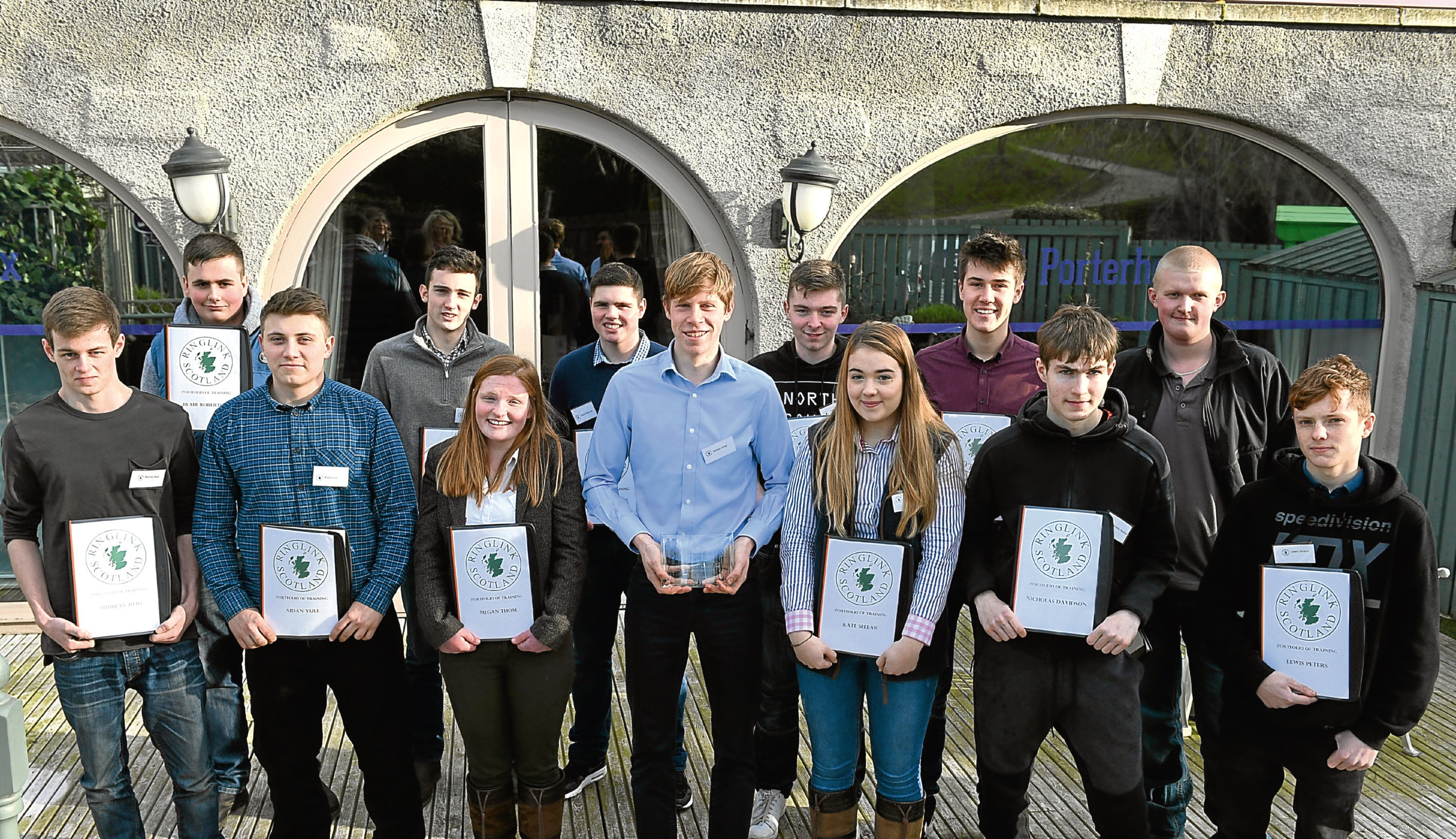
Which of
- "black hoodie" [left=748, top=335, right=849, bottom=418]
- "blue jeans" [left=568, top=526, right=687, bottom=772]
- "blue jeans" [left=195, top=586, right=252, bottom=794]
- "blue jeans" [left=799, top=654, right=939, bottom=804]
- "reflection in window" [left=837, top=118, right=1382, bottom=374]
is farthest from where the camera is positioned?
"reflection in window" [left=837, top=118, right=1382, bottom=374]

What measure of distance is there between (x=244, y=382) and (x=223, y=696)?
1066 mm

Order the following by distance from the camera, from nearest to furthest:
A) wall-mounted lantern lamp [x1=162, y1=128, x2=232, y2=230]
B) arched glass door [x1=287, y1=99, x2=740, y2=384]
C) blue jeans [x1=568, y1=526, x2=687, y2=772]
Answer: blue jeans [x1=568, y1=526, x2=687, y2=772], wall-mounted lantern lamp [x1=162, y1=128, x2=232, y2=230], arched glass door [x1=287, y1=99, x2=740, y2=384]

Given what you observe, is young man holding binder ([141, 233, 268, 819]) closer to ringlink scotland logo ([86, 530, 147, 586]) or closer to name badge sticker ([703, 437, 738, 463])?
ringlink scotland logo ([86, 530, 147, 586])

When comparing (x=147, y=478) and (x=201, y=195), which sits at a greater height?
(x=201, y=195)

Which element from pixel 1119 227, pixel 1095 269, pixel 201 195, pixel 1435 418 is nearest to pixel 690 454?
pixel 201 195

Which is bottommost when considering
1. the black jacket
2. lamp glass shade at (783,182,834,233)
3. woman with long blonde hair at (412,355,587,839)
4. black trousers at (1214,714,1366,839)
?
black trousers at (1214,714,1366,839)

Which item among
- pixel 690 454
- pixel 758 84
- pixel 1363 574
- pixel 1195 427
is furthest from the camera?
pixel 758 84

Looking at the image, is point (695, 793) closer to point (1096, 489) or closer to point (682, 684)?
point (682, 684)

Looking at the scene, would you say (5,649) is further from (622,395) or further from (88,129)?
(622,395)

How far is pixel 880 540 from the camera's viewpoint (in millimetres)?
2949

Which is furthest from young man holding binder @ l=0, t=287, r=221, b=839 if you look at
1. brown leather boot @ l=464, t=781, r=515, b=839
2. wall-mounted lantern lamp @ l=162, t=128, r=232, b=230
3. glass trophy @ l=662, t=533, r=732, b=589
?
wall-mounted lantern lamp @ l=162, t=128, r=232, b=230

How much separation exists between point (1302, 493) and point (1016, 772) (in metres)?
1.11

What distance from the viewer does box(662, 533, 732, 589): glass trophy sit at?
10.0 feet

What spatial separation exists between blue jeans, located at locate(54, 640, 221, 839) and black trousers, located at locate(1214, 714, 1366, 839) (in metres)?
3.03
